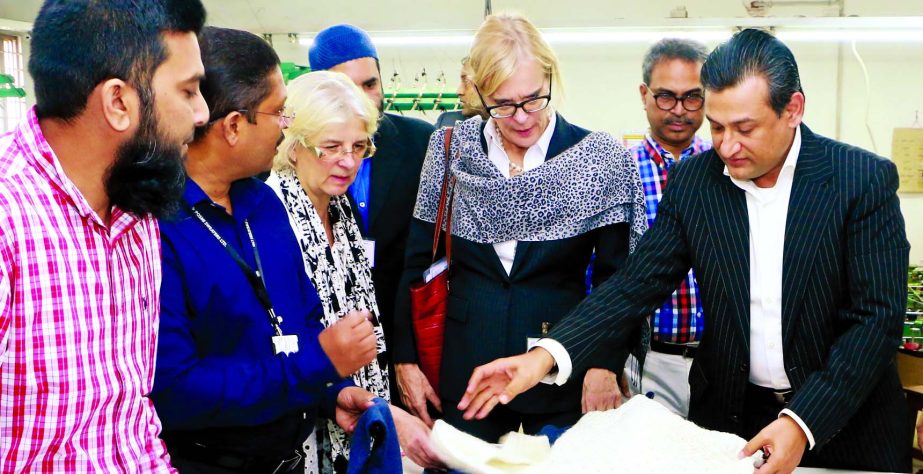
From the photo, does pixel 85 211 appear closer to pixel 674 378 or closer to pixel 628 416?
pixel 628 416

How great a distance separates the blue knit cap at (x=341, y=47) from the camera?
118 inches

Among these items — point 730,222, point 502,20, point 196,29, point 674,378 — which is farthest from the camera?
point 674,378

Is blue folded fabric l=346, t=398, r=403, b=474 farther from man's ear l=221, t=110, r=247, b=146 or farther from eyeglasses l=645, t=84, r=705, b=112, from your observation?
eyeglasses l=645, t=84, r=705, b=112

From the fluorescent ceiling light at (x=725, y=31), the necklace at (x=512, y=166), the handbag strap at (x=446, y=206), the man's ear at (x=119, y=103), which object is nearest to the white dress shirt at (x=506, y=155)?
the necklace at (x=512, y=166)

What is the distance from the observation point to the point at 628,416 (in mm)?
1519

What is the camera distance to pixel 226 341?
5.18 ft

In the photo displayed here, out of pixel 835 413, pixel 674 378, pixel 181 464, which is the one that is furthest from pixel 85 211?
pixel 674 378

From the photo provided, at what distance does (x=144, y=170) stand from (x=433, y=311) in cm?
118

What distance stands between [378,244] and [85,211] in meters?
1.48

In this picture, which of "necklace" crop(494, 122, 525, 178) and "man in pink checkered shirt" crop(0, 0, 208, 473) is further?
"necklace" crop(494, 122, 525, 178)

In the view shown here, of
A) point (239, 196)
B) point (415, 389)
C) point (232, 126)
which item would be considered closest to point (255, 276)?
point (239, 196)

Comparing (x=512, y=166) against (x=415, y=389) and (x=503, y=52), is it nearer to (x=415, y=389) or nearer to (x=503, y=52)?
(x=503, y=52)

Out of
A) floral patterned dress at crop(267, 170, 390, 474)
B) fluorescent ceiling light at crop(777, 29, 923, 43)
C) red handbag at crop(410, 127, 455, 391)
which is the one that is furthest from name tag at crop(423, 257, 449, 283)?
fluorescent ceiling light at crop(777, 29, 923, 43)

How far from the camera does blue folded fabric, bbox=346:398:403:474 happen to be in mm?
1435
